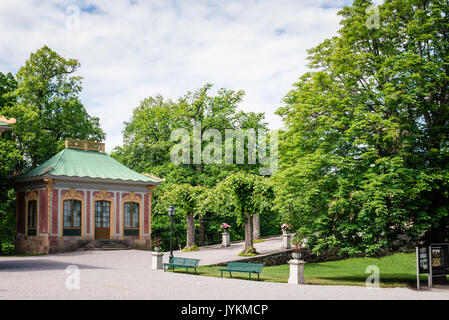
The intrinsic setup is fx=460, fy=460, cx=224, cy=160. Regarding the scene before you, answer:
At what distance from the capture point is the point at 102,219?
2978 centimetres

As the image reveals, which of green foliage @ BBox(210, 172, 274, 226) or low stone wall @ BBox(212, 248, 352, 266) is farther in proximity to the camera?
green foliage @ BBox(210, 172, 274, 226)

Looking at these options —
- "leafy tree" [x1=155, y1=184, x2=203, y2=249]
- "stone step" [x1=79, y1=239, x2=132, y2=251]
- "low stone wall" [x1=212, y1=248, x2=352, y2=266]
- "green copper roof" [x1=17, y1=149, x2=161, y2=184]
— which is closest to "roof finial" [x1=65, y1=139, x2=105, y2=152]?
"green copper roof" [x1=17, y1=149, x2=161, y2=184]

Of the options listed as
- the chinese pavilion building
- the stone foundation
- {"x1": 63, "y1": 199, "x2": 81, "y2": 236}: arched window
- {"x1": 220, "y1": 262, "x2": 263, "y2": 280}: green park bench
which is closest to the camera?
{"x1": 220, "y1": 262, "x2": 263, "y2": 280}: green park bench

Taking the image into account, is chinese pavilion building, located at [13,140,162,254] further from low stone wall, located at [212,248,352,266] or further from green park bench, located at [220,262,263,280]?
green park bench, located at [220,262,263,280]

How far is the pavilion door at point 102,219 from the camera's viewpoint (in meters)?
29.6

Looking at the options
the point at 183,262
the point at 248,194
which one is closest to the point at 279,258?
the point at 248,194

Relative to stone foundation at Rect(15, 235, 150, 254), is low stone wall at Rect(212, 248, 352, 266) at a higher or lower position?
lower

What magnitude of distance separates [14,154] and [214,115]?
15264 millimetres

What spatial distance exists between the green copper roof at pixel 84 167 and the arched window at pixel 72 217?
6.06 ft

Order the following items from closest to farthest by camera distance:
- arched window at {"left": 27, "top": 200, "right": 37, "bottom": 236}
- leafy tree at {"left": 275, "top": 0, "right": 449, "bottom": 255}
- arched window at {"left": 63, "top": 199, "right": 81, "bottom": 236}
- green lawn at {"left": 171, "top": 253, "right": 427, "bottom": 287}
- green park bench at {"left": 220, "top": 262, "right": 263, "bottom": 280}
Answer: green park bench at {"left": 220, "top": 262, "right": 263, "bottom": 280}, leafy tree at {"left": 275, "top": 0, "right": 449, "bottom": 255}, green lawn at {"left": 171, "top": 253, "right": 427, "bottom": 287}, arched window at {"left": 63, "top": 199, "right": 81, "bottom": 236}, arched window at {"left": 27, "top": 200, "right": 37, "bottom": 236}

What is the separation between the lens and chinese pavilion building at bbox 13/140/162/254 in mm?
27547

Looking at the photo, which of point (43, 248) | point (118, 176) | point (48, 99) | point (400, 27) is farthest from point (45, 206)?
point (400, 27)

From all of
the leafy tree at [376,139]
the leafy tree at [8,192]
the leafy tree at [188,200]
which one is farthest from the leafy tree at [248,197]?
the leafy tree at [8,192]

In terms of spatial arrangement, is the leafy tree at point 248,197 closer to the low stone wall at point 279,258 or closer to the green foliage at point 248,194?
the green foliage at point 248,194
